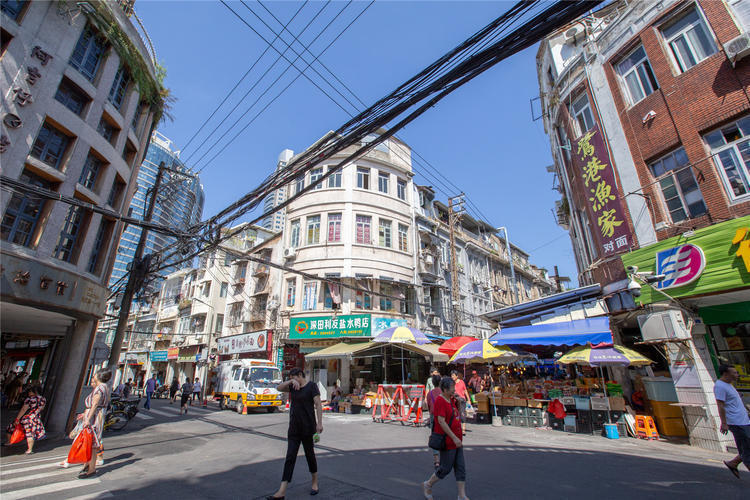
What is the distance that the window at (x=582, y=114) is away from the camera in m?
13.7

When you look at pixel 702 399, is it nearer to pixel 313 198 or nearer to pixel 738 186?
pixel 738 186

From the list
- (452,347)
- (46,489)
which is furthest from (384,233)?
(46,489)

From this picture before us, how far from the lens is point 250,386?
57.2 ft

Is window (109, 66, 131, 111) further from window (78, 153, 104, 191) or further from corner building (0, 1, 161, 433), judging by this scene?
window (78, 153, 104, 191)

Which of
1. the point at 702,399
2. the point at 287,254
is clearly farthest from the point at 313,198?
the point at 702,399

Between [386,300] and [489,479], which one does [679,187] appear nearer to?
[489,479]

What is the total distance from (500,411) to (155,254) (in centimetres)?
1506

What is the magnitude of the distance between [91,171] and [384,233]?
15976 millimetres

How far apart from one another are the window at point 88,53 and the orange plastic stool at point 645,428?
2027 centimetres

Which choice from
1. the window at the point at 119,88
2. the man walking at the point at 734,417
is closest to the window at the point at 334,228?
the window at the point at 119,88

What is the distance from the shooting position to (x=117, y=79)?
508 inches

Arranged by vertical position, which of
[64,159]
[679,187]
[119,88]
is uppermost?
[119,88]

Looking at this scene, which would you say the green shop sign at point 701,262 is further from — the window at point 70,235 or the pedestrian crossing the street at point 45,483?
the window at point 70,235

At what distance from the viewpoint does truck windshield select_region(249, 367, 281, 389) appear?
58.3 feet
